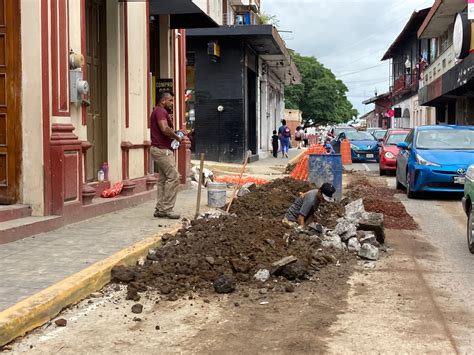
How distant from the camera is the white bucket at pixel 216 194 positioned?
10.7m

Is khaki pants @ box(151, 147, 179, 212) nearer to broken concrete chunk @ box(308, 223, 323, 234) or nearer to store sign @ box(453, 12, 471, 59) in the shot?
broken concrete chunk @ box(308, 223, 323, 234)

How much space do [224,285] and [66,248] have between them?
212cm

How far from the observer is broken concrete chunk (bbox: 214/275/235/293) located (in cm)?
581

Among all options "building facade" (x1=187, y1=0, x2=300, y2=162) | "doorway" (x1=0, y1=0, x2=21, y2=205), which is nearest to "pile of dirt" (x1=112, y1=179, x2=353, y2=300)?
"doorway" (x1=0, y1=0, x2=21, y2=205)

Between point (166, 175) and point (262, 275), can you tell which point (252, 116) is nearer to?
point (166, 175)

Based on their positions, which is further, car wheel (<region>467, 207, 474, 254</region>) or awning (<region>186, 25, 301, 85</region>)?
awning (<region>186, 25, 301, 85</region>)

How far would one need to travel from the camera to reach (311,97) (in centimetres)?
8106

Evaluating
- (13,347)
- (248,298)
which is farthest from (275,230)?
(13,347)

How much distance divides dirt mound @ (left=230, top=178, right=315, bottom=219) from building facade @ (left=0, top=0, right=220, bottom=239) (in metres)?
2.03

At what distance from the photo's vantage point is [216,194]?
10680 millimetres

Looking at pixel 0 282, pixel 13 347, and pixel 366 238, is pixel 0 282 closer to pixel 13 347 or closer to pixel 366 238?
pixel 13 347

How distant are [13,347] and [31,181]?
395 centimetres

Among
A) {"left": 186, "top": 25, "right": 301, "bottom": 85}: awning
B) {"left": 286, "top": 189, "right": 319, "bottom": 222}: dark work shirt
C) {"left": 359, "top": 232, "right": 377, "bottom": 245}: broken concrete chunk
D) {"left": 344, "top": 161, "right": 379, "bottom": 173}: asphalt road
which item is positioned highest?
{"left": 186, "top": 25, "right": 301, "bottom": 85}: awning

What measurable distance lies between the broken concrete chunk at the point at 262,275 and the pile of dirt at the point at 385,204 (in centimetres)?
394
